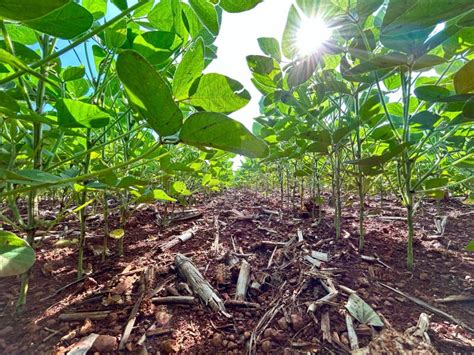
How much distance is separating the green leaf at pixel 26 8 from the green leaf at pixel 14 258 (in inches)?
11.5

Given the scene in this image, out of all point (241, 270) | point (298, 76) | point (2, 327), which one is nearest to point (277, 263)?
point (241, 270)

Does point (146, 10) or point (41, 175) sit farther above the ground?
point (146, 10)

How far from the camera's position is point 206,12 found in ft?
1.43

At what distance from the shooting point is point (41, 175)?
35cm

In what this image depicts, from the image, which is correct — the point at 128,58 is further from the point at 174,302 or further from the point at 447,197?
the point at 447,197

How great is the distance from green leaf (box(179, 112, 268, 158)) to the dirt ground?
502 mm

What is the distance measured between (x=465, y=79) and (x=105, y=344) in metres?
0.90

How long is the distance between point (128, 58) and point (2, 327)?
2.37 ft

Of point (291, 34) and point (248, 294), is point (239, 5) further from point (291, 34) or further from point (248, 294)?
point (248, 294)

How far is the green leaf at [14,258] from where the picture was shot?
0.32 m

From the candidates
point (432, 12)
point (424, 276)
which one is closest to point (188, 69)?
point (432, 12)

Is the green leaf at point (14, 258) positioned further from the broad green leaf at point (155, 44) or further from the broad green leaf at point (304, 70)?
the broad green leaf at point (304, 70)

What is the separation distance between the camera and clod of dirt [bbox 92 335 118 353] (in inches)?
21.7

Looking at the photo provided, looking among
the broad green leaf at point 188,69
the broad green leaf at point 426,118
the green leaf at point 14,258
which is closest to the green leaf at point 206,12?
the broad green leaf at point 188,69
